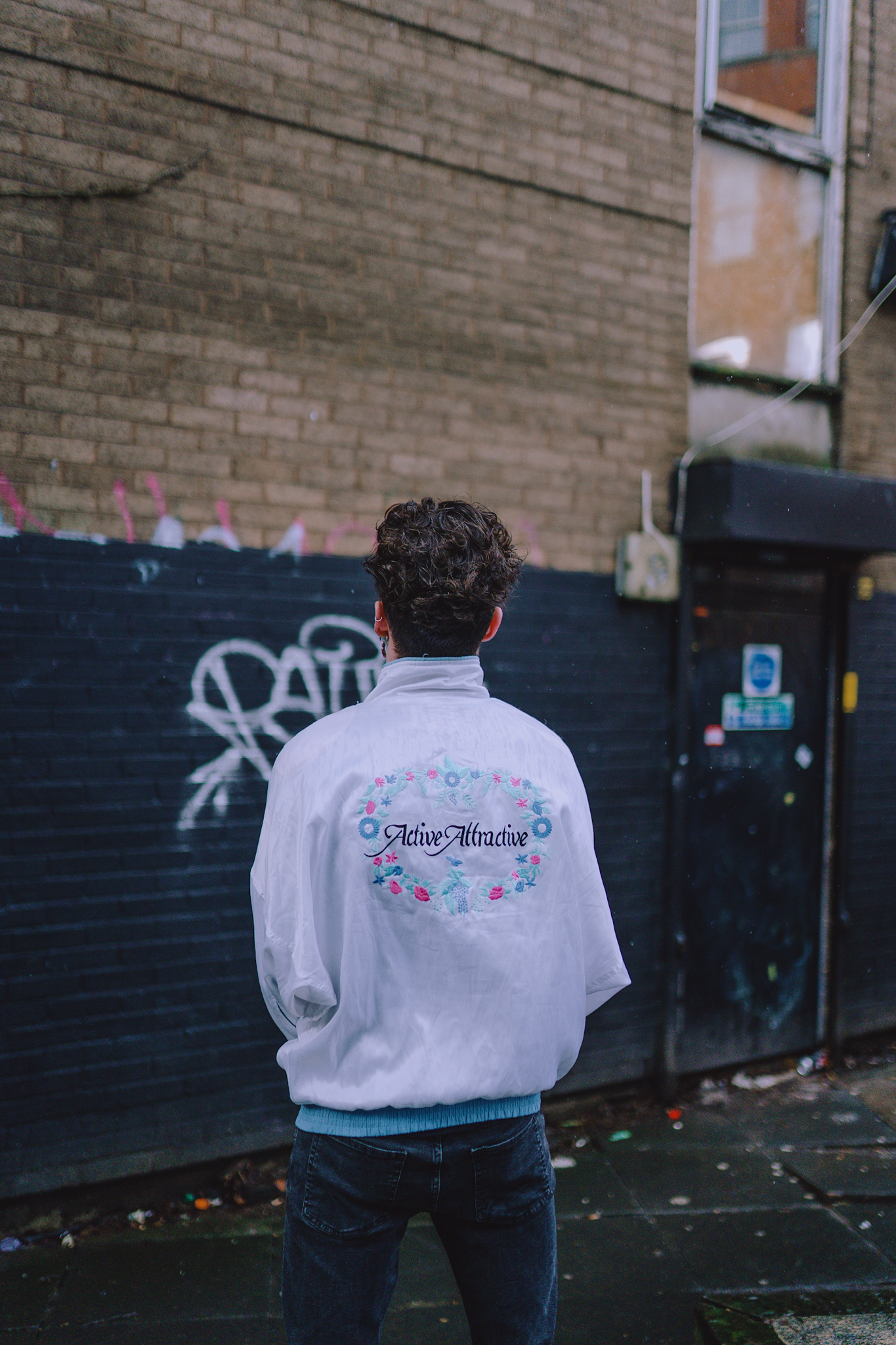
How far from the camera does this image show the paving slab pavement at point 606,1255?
302 centimetres

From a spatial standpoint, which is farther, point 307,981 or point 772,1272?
point 772,1272

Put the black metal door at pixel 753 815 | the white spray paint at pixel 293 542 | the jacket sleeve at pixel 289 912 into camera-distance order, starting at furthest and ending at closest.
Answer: the black metal door at pixel 753 815
the white spray paint at pixel 293 542
the jacket sleeve at pixel 289 912

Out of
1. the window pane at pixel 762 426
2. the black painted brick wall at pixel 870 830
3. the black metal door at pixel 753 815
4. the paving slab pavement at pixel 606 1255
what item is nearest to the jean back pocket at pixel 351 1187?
the paving slab pavement at pixel 606 1255

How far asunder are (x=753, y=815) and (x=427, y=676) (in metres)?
3.67

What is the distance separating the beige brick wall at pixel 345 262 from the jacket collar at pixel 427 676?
206 cm

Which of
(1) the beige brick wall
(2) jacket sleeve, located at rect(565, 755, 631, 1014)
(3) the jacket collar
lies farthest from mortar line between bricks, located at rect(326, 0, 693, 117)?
(2) jacket sleeve, located at rect(565, 755, 631, 1014)

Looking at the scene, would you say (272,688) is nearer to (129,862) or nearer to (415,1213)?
(129,862)

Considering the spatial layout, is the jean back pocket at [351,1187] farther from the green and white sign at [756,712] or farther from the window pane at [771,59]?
the window pane at [771,59]

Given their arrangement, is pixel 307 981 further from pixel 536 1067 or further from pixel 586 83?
pixel 586 83

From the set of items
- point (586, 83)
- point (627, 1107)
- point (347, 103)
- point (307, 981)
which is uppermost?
point (586, 83)

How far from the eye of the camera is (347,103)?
154 inches

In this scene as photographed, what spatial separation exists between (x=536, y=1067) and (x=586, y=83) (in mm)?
4278

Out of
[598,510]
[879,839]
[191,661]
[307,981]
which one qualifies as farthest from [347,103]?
[879,839]

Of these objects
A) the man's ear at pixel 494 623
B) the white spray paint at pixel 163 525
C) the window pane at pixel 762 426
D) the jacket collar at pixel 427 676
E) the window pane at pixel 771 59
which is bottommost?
the jacket collar at pixel 427 676
